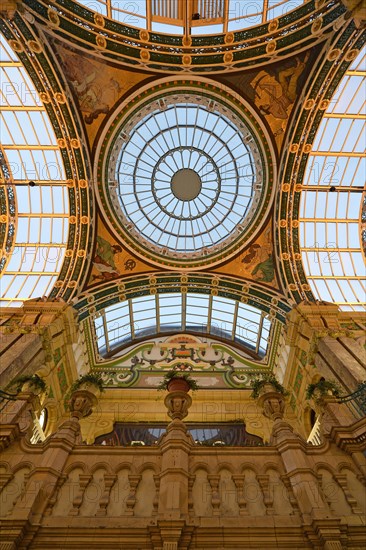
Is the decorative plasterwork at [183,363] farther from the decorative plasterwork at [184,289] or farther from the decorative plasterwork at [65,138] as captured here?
the decorative plasterwork at [65,138]

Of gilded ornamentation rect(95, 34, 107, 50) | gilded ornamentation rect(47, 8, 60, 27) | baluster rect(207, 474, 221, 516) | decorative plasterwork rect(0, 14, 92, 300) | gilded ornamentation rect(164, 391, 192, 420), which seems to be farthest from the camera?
gilded ornamentation rect(95, 34, 107, 50)

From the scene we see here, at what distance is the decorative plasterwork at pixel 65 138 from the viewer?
13.1m

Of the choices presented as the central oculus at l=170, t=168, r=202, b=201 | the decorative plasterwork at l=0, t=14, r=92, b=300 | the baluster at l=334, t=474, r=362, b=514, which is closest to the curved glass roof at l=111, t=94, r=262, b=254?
the central oculus at l=170, t=168, r=202, b=201

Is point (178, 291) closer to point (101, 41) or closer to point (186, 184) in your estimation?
point (186, 184)

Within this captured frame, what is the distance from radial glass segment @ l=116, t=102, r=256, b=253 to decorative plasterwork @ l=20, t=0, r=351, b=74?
2149 millimetres

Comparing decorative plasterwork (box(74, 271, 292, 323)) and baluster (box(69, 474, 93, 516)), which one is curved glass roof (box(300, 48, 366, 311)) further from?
baluster (box(69, 474, 93, 516))

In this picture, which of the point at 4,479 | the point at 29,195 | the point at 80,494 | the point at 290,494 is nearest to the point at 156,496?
the point at 80,494

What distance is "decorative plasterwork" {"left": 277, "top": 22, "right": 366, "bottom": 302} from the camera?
13672 millimetres

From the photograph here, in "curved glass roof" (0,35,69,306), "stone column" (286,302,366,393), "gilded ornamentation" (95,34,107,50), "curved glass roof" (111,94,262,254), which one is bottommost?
"stone column" (286,302,366,393)

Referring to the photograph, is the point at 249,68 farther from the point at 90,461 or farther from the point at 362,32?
the point at 90,461

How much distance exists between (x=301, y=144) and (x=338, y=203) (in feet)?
15.7

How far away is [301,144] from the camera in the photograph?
16.2 m

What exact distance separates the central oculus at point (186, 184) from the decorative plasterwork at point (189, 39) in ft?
14.8

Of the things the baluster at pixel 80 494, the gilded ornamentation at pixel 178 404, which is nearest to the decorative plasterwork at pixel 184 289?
the gilded ornamentation at pixel 178 404
